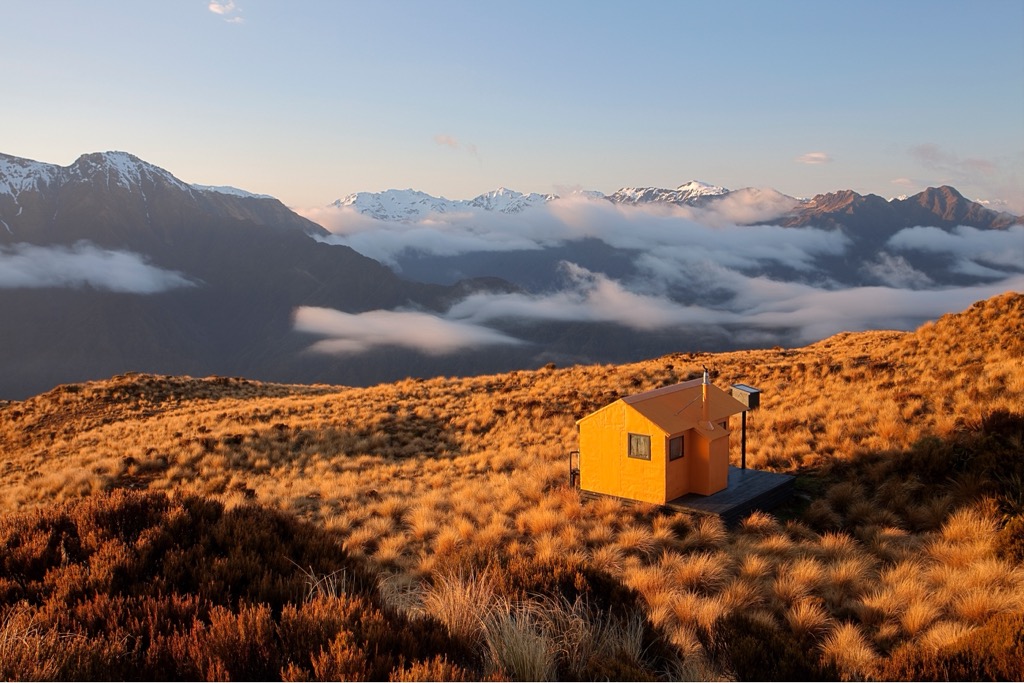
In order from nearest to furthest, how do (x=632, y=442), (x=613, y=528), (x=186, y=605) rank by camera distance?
(x=186, y=605) < (x=613, y=528) < (x=632, y=442)

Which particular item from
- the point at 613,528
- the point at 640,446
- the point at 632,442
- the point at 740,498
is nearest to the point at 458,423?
the point at 632,442

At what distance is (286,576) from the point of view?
689cm

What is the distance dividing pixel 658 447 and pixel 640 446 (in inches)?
17.7

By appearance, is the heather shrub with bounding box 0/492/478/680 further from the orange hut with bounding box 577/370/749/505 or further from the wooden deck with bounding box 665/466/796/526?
the wooden deck with bounding box 665/466/796/526

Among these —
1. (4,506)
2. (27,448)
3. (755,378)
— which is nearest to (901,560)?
(755,378)

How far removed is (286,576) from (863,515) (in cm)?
1137

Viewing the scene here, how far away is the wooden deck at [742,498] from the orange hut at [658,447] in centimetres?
27

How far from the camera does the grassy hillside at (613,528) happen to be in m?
5.77

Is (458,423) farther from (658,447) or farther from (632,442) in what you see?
(658,447)

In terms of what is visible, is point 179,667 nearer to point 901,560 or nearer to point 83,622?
point 83,622

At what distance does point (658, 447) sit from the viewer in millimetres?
13070

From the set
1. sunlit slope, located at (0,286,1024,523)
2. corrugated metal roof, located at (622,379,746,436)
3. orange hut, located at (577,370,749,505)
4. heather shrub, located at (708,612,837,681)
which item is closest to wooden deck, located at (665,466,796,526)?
orange hut, located at (577,370,749,505)

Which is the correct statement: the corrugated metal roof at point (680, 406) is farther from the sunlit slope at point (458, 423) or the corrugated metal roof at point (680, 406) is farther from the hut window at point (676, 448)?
the sunlit slope at point (458, 423)

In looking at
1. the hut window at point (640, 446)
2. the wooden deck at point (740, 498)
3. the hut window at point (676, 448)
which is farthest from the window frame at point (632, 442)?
the wooden deck at point (740, 498)
